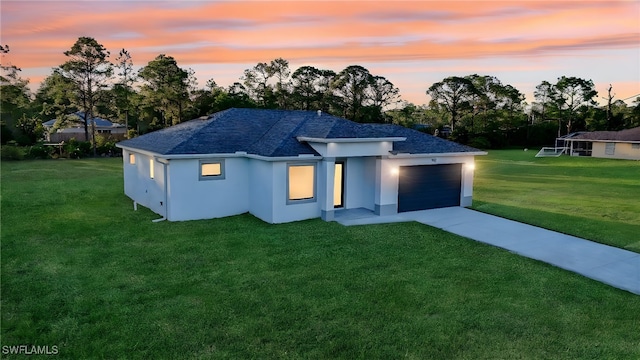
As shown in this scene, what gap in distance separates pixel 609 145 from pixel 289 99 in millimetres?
38000

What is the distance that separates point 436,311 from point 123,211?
499 inches

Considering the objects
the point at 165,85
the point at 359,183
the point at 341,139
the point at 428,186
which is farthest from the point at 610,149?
the point at 165,85

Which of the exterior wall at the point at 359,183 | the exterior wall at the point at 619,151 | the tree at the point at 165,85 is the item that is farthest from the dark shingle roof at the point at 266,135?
the exterior wall at the point at 619,151

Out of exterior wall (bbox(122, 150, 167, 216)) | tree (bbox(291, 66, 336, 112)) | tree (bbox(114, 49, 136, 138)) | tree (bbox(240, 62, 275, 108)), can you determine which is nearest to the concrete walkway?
exterior wall (bbox(122, 150, 167, 216))

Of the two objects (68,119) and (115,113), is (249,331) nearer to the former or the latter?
(68,119)

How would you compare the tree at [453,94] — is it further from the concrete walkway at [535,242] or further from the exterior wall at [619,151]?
the concrete walkway at [535,242]

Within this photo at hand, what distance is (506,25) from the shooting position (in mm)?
16734

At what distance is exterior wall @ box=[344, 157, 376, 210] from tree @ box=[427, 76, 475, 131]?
1997 inches

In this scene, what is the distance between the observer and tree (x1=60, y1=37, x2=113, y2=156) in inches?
1513

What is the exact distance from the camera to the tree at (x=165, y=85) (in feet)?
140

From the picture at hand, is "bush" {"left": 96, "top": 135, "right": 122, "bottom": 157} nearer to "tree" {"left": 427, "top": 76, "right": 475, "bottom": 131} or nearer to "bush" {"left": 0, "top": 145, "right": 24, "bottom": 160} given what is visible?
"bush" {"left": 0, "top": 145, "right": 24, "bottom": 160}

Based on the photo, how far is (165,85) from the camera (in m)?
43.2

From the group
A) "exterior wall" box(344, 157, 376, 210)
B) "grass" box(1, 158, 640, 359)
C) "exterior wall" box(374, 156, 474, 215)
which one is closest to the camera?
"grass" box(1, 158, 640, 359)

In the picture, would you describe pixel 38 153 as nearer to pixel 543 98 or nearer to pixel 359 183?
pixel 359 183
